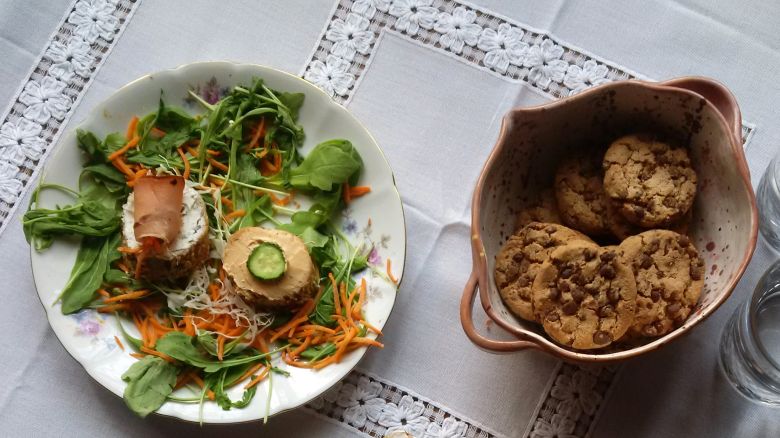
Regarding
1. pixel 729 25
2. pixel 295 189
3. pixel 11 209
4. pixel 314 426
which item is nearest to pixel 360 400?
pixel 314 426

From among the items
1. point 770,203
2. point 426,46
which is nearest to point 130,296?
point 426,46

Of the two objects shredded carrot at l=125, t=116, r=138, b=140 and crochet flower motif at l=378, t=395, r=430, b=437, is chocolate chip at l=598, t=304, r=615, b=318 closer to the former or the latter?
crochet flower motif at l=378, t=395, r=430, b=437

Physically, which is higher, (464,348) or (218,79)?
(218,79)

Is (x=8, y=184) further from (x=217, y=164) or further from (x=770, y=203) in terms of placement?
(x=770, y=203)

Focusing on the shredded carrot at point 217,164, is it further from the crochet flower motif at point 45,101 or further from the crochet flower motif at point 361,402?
the crochet flower motif at point 361,402

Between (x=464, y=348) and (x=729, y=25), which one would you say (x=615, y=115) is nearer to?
(x=729, y=25)

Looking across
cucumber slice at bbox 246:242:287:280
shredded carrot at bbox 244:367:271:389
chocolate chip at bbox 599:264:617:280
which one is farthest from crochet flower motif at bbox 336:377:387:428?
chocolate chip at bbox 599:264:617:280
